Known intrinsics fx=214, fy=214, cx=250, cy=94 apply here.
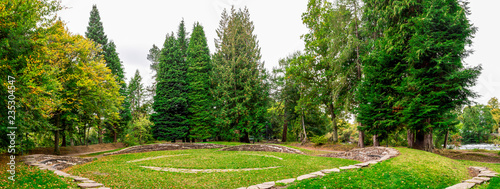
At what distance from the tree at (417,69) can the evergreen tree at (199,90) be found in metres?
16.5

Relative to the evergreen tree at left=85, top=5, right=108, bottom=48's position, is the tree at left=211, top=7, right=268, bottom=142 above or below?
below

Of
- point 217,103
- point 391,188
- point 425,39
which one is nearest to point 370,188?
point 391,188

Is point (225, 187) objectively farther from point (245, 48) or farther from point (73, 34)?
point (245, 48)

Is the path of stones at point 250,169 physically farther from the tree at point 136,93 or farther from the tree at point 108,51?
the tree at point 136,93

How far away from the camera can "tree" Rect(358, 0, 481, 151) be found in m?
10.9

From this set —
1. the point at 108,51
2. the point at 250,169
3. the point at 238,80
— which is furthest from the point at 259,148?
the point at 108,51

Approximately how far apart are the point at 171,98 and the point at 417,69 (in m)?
22.3

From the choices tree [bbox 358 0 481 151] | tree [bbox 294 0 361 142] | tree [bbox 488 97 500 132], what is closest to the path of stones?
tree [bbox 358 0 481 151]

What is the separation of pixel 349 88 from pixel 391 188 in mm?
12962

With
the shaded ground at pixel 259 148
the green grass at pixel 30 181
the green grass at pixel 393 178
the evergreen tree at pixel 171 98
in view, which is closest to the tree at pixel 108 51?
the evergreen tree at pixel 171 98

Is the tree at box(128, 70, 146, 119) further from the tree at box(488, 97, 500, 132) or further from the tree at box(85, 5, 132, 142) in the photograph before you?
the tree at box(488, 97, 500, 132)

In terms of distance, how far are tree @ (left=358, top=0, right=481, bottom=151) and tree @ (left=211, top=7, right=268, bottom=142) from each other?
11495mm

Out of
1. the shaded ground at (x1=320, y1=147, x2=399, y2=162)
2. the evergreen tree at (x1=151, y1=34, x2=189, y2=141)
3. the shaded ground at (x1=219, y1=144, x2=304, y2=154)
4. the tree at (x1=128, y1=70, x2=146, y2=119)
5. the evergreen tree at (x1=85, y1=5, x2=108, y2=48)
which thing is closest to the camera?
Result: the shaded ground at (x1=320, y1=147, x2=399, y2=162)

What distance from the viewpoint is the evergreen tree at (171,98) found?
79.5ft
